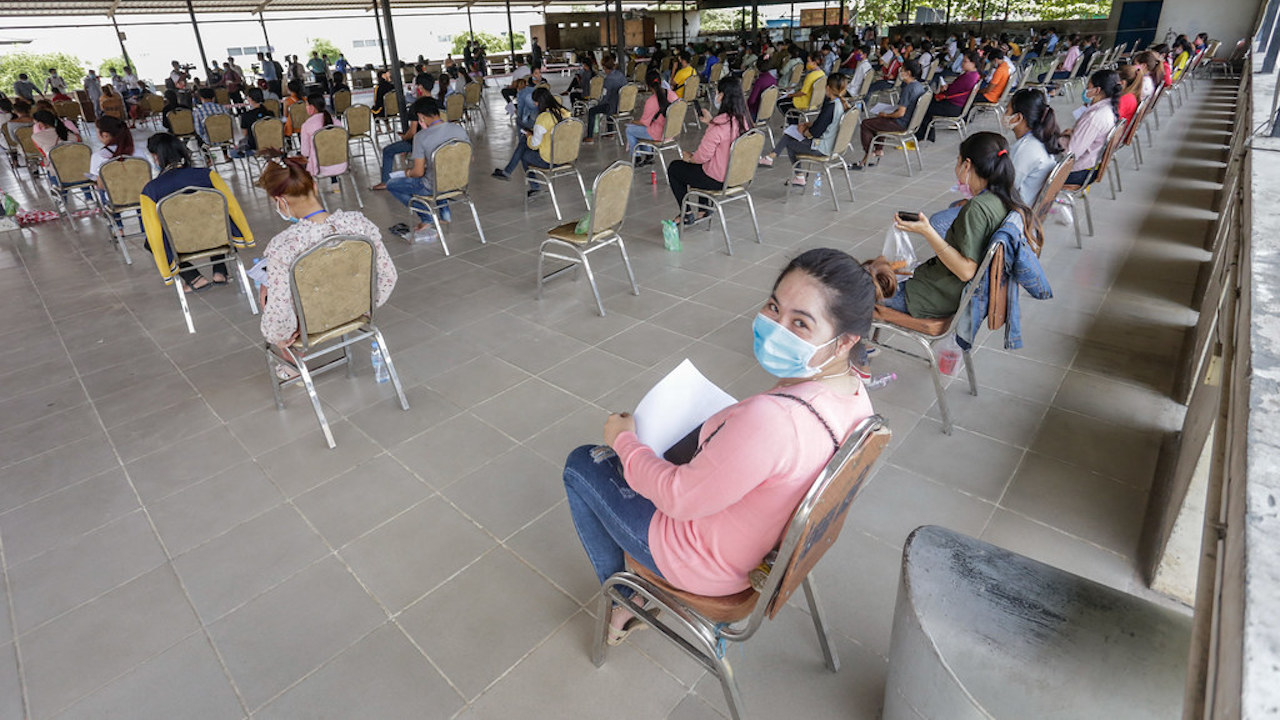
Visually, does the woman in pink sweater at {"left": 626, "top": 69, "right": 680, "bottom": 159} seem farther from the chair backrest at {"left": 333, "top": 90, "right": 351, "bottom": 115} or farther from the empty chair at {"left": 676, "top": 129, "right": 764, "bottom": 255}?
the chair backrest at {"left": 333, "top": 90, "right": 351, "bottom": 115}

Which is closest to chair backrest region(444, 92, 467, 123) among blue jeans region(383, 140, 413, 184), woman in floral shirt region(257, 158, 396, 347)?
blue jeans region(383, 140, 413, 184)

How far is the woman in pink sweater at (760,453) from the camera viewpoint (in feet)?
3.84

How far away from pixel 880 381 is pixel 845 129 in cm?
326

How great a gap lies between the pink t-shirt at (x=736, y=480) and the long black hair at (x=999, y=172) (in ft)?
5.75

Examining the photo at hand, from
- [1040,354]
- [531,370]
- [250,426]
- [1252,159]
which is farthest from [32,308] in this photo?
[1252,159]

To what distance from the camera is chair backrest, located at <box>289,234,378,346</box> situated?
8.23 ft

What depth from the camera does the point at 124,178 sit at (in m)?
4.89

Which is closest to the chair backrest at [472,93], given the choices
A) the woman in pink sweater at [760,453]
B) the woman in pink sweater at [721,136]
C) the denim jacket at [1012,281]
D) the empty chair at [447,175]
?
the empty chair at [447,175]

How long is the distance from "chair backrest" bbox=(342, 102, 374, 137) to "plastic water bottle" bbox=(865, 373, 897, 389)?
22.7 ft

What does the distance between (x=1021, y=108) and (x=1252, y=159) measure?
1.27 meters

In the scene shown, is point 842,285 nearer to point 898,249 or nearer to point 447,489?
point 447,489

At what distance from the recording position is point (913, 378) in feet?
10.2

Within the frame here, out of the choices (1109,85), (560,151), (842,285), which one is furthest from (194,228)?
(1109,85)

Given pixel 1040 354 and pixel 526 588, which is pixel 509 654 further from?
pixel 1040 354
